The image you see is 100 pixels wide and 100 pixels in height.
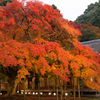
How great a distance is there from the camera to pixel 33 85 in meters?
21.7

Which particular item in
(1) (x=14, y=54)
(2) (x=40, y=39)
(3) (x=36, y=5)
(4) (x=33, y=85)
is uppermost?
(3) (x=36, y=5)

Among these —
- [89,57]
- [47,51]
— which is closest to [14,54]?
[47,51]

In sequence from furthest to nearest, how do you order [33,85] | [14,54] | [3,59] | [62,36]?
[33,85] < [62,36] < [14,54] < [3,59]

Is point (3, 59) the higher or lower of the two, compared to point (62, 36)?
lower

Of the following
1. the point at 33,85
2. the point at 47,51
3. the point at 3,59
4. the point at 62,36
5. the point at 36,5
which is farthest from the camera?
the point at 33,85

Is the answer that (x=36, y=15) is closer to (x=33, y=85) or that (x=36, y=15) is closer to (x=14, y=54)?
(x=14, y=54)

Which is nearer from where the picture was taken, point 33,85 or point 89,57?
point 89,57

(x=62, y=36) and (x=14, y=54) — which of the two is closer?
(x=14, y=54)

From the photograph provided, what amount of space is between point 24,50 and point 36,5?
306cm

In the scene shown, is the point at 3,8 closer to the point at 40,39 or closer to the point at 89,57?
the point at 40,39

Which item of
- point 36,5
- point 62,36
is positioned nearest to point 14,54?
point 36,5

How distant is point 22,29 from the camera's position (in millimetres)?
11000

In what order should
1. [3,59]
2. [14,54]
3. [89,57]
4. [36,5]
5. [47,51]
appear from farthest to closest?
[89,57] < [36,5] < [47,51] < [14,54] < [3,59]

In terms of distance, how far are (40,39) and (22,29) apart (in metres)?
1.28
